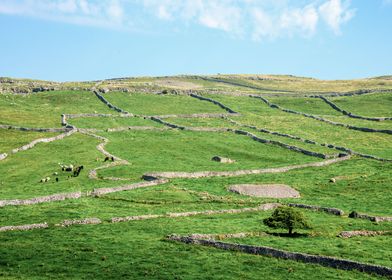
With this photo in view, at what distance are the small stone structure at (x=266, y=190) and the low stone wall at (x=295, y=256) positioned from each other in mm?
26059

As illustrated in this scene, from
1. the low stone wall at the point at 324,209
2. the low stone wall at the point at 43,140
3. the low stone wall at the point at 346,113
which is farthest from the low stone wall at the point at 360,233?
the low stone wall at the point at 346,113

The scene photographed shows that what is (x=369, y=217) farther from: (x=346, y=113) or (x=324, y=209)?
(x=346, y=113)

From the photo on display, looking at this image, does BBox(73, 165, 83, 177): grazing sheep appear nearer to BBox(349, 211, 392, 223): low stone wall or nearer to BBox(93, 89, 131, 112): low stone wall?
BBox(349, 211, 392, 223): low stone wall

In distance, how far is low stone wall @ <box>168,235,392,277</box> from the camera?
43.1 meters

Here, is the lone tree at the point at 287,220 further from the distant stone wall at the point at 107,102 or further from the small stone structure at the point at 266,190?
the distant stone wall at the point at 107,102

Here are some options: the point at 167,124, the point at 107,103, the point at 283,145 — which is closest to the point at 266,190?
the point at 283,145

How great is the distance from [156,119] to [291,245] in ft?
292

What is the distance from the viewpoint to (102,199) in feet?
226

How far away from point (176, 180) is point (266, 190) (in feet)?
37.7

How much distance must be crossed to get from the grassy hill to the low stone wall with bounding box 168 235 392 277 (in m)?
0.56

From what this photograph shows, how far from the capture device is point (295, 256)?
1807 inches

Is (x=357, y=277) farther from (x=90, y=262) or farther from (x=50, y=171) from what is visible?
(x=50, y=171)

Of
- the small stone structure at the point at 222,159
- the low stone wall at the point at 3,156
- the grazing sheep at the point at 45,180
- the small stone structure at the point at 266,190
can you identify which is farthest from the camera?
the small stone structure at the point at 222,159

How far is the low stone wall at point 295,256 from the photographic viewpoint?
43.1 metres
